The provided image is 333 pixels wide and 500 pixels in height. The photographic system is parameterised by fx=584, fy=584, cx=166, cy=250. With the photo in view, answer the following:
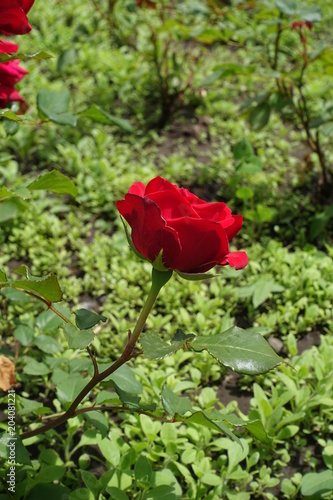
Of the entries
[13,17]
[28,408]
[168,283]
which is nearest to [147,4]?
[168,283]

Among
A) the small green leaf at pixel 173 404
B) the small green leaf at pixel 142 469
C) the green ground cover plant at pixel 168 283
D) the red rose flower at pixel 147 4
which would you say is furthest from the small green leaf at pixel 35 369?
the red rose flower at pixel 147 4

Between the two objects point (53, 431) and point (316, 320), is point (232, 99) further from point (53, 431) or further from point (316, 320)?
point (53, 431)

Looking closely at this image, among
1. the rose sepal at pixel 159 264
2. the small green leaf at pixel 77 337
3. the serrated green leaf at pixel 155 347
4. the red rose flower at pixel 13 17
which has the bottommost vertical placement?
the small green leaf at pixel 77 337

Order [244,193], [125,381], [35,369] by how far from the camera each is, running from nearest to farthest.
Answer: [125,381] < [35,369] < [244,193]

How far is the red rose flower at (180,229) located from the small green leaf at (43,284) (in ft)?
0.54

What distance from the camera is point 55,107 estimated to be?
180 centimetres

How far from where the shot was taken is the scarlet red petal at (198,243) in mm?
997

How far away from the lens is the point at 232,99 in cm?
384

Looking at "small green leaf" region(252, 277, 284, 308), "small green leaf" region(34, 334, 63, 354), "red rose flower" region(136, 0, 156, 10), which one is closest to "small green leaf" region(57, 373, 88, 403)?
"small green leaf" region(34, 334, 63, 354)

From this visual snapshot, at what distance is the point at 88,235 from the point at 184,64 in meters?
1.69

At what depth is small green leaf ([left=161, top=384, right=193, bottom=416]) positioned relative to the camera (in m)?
1.22

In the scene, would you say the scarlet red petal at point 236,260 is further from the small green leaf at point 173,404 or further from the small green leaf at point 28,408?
the small green leaf at point 28,408

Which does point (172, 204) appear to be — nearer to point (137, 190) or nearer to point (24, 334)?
point (137, 190)

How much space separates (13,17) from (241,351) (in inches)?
31.0
